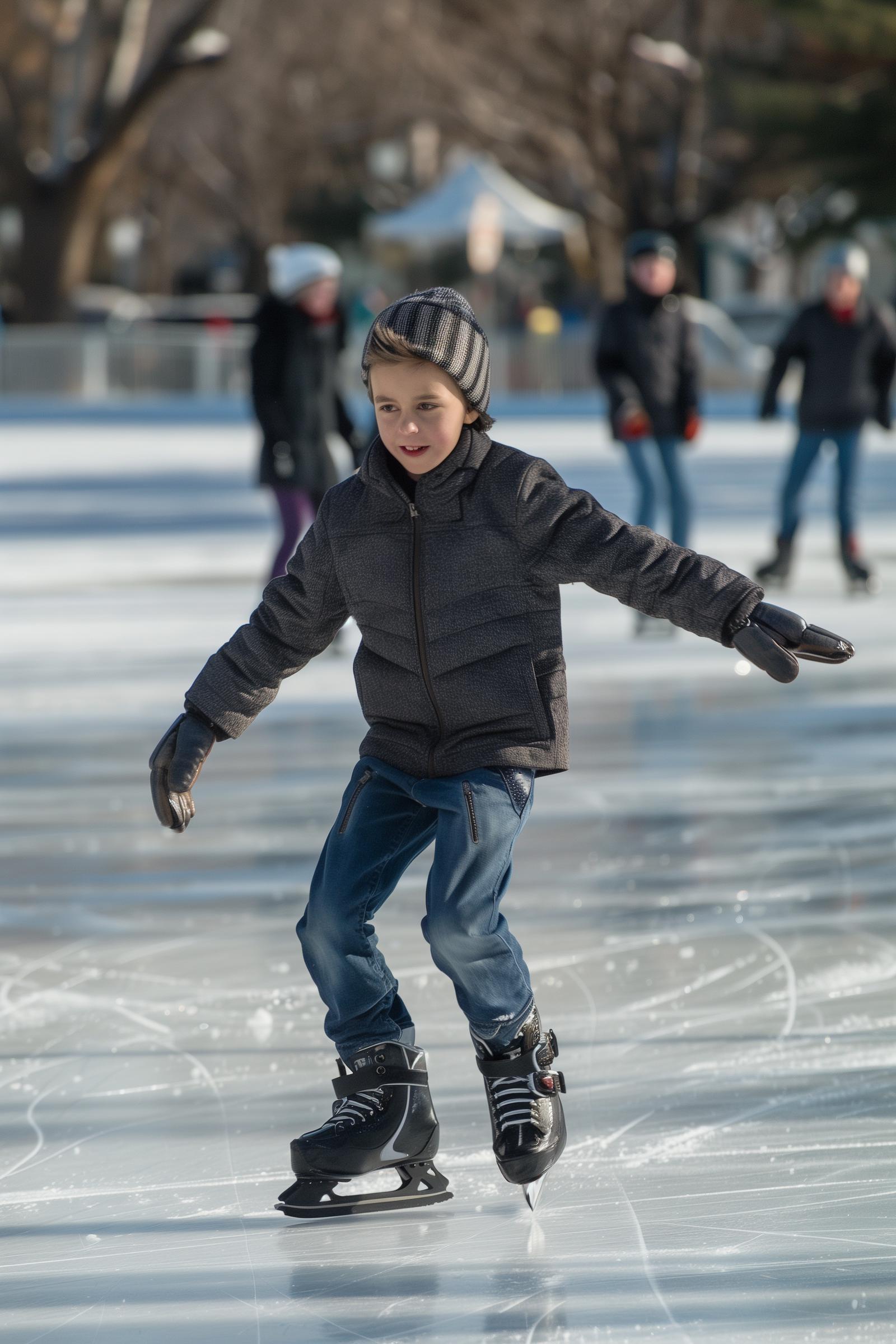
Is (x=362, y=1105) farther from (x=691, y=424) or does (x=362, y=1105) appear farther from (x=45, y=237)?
(x=45, y=237)

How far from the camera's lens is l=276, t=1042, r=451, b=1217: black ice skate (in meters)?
2.89

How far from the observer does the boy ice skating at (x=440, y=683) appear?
9.13ft

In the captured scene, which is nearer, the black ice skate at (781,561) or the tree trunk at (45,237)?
the black ice skate at (781,561)

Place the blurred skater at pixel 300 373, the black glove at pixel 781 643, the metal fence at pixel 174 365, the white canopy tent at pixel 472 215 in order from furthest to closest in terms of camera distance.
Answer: the white canopy tent at pixel 472 215
the metal fence at pixel 174 365
the blurred skater at pixel 300 373
the black glove at pixel 781 643

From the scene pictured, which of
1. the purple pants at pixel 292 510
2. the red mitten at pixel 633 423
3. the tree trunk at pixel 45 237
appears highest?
the red mitten at pixel 633 423

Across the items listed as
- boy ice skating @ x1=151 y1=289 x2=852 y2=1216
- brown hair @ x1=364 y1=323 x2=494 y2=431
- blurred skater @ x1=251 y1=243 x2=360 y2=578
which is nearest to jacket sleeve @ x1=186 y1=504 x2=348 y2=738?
boy ice skating @ x1=151 y1=289 x2=852 y2=1216

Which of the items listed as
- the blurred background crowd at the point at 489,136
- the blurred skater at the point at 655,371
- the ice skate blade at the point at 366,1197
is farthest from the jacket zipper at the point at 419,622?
the blurred background crowd at the point at 489,136

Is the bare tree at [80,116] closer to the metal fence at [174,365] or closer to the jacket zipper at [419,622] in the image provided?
the metal fence at [174,365]

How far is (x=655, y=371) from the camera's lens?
867 centimetres

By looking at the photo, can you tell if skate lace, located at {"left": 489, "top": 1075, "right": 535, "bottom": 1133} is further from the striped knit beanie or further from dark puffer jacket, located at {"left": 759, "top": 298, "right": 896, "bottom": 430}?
dark puffer jacket, located at {"left": 759, "top": 298, "right": 896, "bottom": 430}

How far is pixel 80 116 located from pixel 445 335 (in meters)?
28.3

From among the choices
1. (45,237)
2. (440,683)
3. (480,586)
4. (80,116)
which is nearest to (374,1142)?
(440,683)

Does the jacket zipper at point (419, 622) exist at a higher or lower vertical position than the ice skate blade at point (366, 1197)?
higher

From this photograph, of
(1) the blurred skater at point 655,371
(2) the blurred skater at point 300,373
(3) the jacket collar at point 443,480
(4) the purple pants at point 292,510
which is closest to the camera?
(3) the jacket collar at point 443,480
